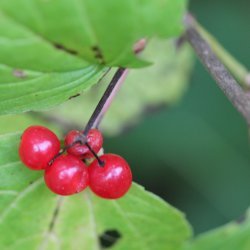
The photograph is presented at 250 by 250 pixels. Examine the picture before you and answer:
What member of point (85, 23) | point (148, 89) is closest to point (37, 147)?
point (85, 23)

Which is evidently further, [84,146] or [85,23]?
A: [84,146]

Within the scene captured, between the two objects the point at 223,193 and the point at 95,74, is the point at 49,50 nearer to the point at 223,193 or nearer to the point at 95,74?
the point at 95,74

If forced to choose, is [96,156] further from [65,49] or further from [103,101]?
[65,49]

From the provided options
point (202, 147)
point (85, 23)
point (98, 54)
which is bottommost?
point (202, 147)

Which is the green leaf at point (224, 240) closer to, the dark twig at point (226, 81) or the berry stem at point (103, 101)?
the dark twig at point (226, 81)

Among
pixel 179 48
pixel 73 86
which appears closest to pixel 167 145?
pixel 179 48

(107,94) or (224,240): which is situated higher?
(107,94)
